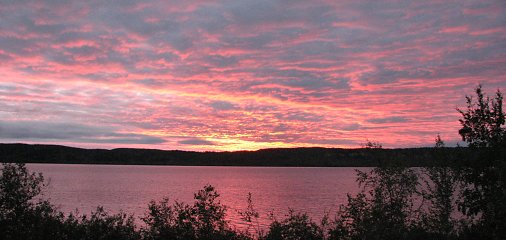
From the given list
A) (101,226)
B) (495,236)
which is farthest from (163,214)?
(495,236)

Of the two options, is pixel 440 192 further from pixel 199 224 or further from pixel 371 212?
pixel 199 224

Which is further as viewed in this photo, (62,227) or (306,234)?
(62,227)

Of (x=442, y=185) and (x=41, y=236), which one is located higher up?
(x=442, y=185)

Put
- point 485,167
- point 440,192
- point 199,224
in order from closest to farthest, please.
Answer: point 485,167
point 199,224
point 440,192

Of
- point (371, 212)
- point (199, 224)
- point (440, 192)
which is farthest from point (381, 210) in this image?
point (199, 224)

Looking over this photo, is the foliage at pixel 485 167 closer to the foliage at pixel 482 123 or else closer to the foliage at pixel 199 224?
the foliage at pixel 482 123

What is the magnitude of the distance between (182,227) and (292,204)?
8110 cm

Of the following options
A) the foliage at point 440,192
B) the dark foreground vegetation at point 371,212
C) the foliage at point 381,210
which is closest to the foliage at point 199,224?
the dark foreground vegetation at point 371,212

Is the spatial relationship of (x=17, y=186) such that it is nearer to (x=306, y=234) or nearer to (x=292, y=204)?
(x=306, y=234)

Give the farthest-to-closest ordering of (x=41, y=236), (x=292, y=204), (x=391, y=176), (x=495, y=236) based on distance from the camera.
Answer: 1. (x=292, y=204)
2. (x=391, y=176)
3. (x=41, y=236)
4. (x=495, y=236)

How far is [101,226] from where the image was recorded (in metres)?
30.1

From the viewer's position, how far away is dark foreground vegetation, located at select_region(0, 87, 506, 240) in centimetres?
2544

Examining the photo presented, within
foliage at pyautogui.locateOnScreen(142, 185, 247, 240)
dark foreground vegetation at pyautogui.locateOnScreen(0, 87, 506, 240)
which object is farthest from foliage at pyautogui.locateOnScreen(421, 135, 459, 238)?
foliage at pyautogui.locateOnScreen(142, 185, 247, 240)

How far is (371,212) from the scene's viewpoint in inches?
1108
